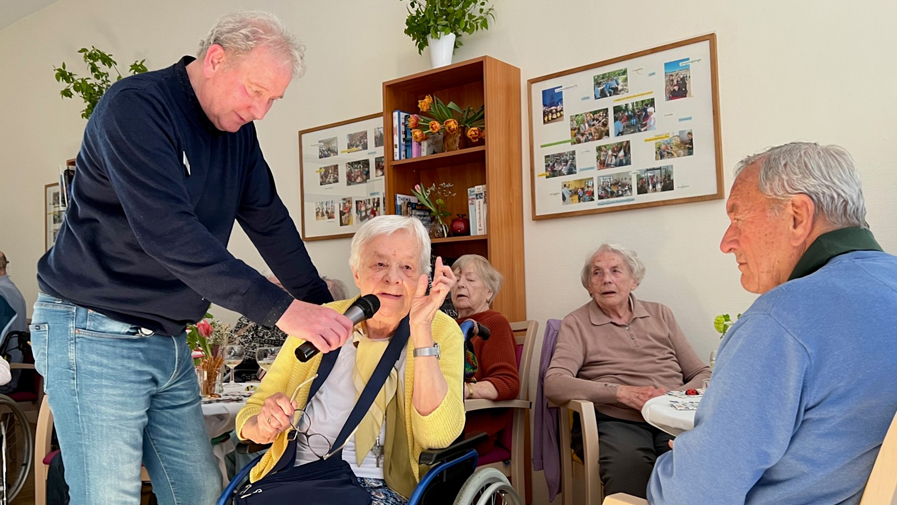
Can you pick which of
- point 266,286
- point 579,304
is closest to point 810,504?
point 266,286

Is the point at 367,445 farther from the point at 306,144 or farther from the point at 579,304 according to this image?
the point at 306,144

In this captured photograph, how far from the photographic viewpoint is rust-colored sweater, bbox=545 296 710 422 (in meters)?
2.87

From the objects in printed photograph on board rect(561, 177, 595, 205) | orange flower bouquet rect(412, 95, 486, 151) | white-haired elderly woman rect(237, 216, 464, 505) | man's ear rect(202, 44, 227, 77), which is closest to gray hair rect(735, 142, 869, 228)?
white-haired elderly woman rect(237, 216, 464, 505)

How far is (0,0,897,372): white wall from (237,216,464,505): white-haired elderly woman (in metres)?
1.52

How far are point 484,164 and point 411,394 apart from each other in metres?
2.11

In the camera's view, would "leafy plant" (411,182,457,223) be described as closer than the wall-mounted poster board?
Yes

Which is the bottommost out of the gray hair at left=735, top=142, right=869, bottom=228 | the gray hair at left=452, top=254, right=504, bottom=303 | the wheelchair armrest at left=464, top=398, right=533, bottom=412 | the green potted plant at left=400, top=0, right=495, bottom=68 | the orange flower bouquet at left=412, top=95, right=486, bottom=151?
the wheelchair armrest at left=464, top=398, right=533, bottom=412

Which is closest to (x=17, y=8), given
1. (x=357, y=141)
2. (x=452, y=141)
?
(x=357, y=141)

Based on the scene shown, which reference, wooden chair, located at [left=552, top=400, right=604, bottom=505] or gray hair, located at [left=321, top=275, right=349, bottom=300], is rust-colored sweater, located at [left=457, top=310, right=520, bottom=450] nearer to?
wooden chair, located at [left=552, top=400, right=604, bottom=505]

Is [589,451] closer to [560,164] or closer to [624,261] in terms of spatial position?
[624,261]

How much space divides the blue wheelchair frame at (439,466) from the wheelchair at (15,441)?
2778 mm

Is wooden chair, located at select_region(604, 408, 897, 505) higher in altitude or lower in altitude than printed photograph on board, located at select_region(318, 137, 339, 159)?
lower

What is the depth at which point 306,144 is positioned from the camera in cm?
469

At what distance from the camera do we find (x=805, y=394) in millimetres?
1052
